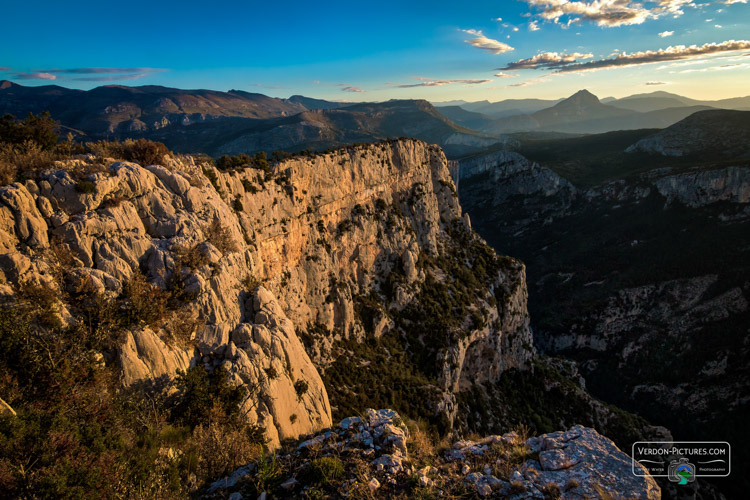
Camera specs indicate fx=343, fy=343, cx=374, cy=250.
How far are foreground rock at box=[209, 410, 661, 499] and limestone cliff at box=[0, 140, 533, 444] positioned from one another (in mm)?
5164

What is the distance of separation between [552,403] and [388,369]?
90.2 feet

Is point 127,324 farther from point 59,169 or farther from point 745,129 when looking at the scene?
point 745,129

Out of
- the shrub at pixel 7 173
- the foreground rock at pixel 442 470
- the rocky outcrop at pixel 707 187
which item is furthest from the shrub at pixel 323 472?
the rocky outcrop at pixel 707 187

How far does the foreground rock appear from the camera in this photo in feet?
33.8

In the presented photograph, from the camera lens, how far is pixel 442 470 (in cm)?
1185

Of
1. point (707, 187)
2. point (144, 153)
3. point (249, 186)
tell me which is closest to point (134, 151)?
point (144, 153)

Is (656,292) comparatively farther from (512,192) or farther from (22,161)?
(22,161)

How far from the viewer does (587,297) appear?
8119 centimetres

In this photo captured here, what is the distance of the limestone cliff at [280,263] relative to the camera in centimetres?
1441

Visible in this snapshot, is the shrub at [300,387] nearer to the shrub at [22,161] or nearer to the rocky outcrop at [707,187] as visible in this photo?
the shrub at [22,161]

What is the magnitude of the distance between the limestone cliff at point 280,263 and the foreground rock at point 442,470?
516 centimetres

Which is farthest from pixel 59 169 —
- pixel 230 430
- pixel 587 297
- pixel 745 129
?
pixel 745 129

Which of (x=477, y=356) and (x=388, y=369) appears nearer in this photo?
(x=388, y=369)

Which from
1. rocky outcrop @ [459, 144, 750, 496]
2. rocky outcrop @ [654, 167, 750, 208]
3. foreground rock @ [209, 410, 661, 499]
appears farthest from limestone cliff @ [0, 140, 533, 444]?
rocky outcrop @ [654, 167, 750, 208]
